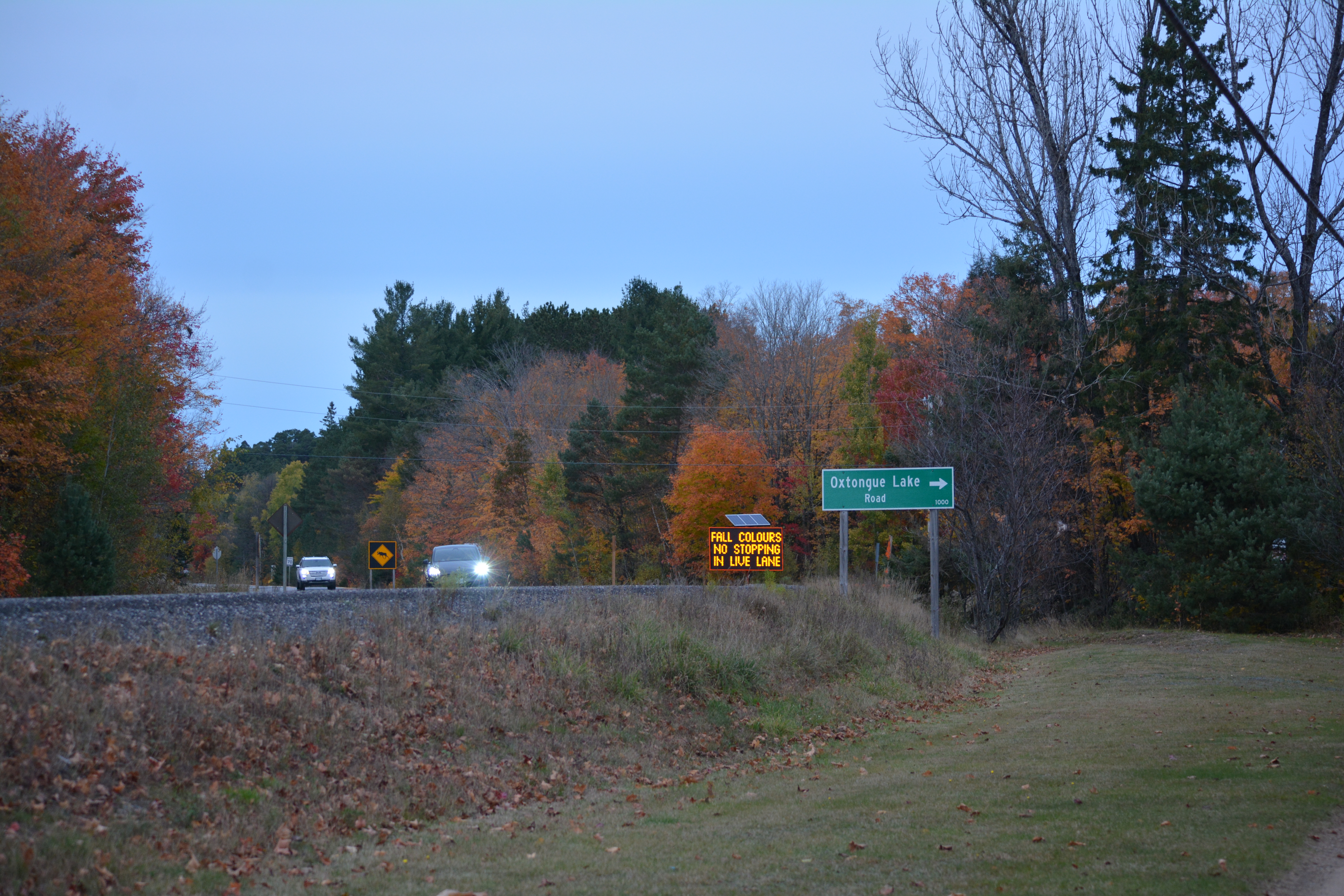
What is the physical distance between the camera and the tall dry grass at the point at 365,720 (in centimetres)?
794

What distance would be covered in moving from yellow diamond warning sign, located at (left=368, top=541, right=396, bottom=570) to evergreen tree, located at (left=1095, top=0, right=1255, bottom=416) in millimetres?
26153

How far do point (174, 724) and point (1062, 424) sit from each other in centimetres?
3630

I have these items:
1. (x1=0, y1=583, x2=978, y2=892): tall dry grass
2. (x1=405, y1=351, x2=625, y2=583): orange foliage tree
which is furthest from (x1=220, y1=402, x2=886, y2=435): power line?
(x1=0, y1=583, x2=978, y2=892): tall dry grass

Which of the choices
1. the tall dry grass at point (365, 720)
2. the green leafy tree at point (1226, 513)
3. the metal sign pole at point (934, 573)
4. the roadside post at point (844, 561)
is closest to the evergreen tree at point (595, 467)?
the green leafy tree at point (1226, 513)

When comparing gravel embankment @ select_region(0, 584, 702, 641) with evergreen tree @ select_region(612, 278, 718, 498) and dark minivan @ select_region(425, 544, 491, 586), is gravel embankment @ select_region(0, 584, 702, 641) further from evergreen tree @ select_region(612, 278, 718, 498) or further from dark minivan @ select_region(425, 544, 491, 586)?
evergreen tree @ select_region(612, 278, 718, 498)

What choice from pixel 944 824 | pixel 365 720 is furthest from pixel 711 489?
pixel 944 824

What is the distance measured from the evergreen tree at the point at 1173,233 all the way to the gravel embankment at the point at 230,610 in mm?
28847

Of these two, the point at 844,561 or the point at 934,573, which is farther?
the point at 934,573

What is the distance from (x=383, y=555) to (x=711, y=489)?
24529mm

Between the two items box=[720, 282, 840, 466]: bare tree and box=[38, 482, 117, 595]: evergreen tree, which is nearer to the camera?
box=[38, 482, 117, 595]: evergreen tree

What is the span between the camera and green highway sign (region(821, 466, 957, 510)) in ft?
85.1

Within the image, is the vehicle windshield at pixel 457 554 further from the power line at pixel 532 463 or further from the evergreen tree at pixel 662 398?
the evergreen tree at pixel 662 398

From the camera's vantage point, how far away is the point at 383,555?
1059 inches

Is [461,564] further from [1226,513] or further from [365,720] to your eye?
[365,720]
